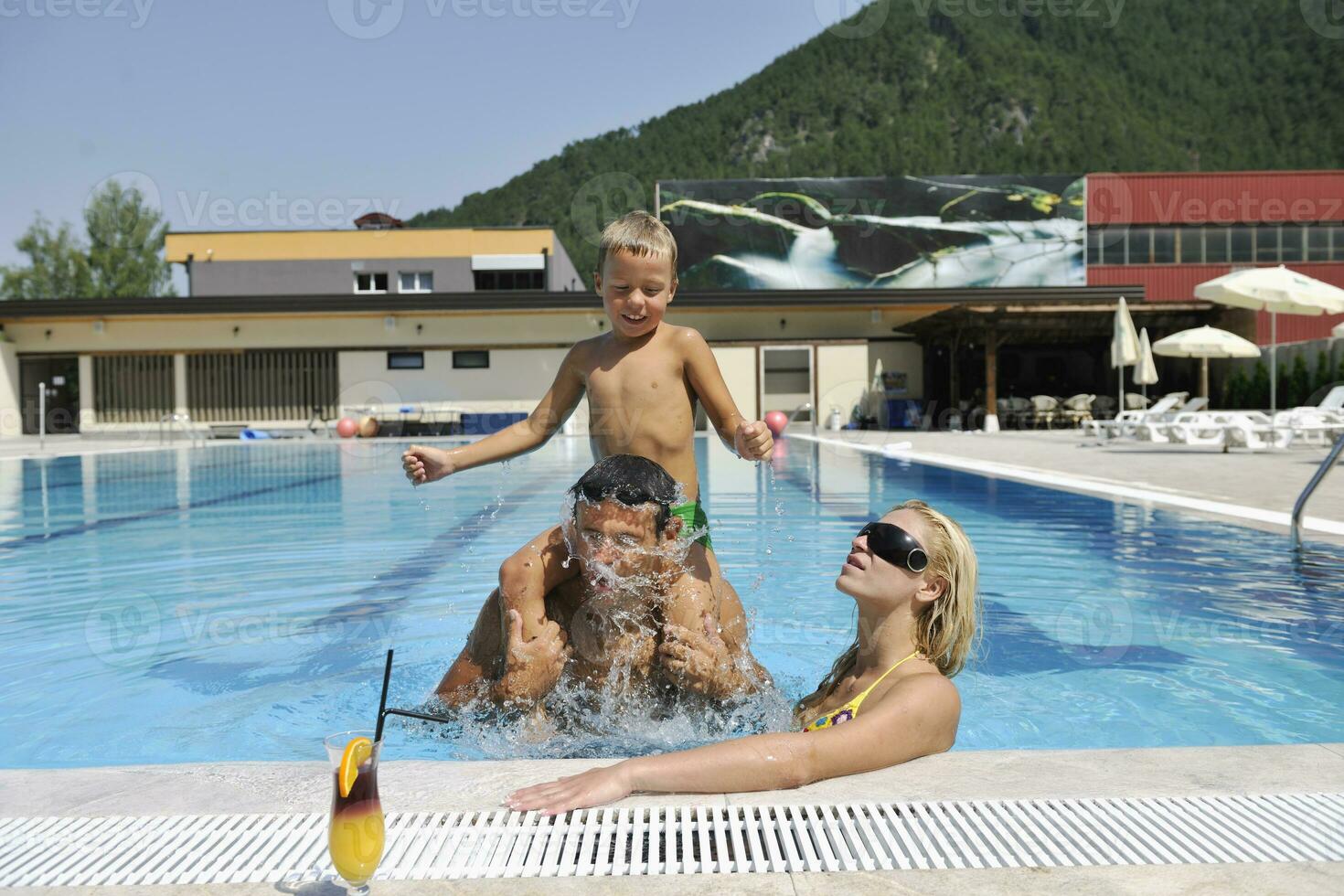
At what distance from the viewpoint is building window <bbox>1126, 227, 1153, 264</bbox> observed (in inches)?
1272

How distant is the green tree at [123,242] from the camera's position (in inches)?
2041

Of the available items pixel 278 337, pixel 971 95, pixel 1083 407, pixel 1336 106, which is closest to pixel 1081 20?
pixel 971 95

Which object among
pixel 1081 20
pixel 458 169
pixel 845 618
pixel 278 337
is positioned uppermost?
pixel 1081 20

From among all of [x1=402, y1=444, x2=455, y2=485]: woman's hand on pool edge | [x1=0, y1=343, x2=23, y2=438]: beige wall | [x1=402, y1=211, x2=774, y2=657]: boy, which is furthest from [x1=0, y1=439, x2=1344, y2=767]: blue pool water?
[x1=0, y1=343, x2=23, y2=438]: beige wall

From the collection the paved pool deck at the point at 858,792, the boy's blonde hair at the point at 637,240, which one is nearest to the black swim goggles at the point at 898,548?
the paved pool deck at the point at 858,792

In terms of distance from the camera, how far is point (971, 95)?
265 ft

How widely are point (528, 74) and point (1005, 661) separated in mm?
10632

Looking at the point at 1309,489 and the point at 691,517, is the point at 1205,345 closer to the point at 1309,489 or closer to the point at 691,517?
the point at 1309,489

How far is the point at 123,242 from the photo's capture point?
5238cm

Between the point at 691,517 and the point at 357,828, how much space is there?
1438mm

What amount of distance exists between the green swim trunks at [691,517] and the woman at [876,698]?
1.59 feet

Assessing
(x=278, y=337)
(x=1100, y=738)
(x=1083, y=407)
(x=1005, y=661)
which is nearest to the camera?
(x=1100, y=738)

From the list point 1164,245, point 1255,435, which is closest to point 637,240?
point 1255,435

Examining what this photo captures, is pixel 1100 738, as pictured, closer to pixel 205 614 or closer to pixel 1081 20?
pixel 205 614
